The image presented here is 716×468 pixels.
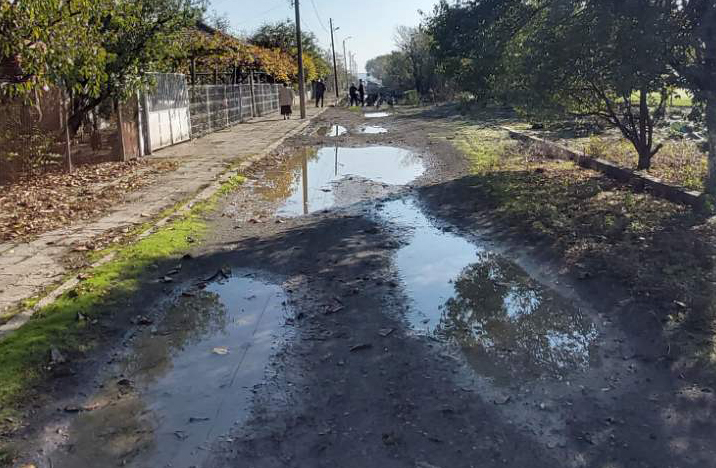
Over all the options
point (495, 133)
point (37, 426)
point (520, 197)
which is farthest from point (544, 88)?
point (495, 133)

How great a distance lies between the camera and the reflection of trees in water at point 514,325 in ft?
14.7

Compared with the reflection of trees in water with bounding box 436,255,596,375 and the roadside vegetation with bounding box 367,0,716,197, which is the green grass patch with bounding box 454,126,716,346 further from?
the roadside vegetation with bounding box 367,0,716,197

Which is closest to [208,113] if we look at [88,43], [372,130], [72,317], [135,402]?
[372,130]

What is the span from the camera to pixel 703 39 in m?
7.62

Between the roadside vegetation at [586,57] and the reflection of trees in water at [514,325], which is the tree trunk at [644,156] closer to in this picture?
the roadside vegetation at [586,57]

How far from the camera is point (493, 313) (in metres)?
5.49

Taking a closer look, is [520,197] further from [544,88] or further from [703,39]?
[703,39]

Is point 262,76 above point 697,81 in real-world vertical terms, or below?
above

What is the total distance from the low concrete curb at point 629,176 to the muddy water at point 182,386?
6178mm

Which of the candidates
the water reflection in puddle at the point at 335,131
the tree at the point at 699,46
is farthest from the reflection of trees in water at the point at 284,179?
the water reflection in puddle at the point at 335,131

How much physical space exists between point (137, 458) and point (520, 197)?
25.7 feet

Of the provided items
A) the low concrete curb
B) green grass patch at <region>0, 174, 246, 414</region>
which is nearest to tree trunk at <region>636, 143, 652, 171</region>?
the low concrete curb

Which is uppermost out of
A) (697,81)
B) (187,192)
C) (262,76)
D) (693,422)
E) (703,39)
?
(262,76)

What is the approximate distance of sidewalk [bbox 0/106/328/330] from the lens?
245 inches
